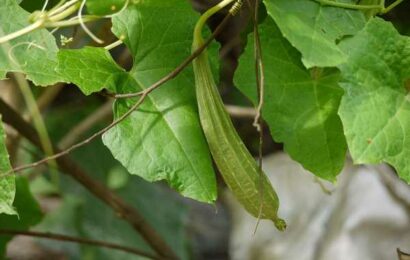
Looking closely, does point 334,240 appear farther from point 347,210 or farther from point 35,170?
point 35,170

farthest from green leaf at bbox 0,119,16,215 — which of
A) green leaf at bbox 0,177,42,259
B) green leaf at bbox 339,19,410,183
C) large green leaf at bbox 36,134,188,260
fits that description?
large green leaf at bbox 36,134,188,260

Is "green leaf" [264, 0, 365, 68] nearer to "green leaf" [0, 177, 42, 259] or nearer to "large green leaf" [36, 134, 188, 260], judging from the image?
"green leaf" [0, 177, 42, 259]

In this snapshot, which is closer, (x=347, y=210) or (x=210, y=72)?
(x=210, y=72)

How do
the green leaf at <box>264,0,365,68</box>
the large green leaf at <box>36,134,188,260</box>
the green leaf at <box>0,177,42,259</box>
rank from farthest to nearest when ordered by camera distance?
the large green leaf at <box>36,134,188,260</box>, the green leaf at <box>0,177,42,259</box>, the green leaf at <box>264,0,365,68</box>

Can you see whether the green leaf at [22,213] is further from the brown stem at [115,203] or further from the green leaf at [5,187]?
the green leaf at [5,187]

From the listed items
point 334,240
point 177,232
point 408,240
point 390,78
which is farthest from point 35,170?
point 390,78

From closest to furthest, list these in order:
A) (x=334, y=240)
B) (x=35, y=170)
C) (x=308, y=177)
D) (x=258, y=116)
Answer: (x=258, y=116) → (x=35, y=170) → (x=334, y=240) → (x=308, y=177)
